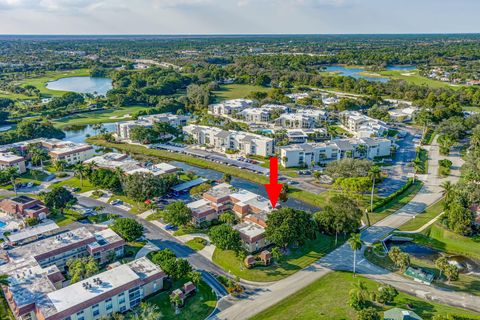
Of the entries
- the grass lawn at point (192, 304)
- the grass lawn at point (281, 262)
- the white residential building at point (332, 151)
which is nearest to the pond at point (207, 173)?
the white residential building at point (332, 151)

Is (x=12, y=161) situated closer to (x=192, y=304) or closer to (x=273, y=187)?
(x=273, y=187)

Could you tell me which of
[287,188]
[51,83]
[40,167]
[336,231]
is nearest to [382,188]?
[287,188]

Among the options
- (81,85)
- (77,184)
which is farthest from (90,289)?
(81,85)

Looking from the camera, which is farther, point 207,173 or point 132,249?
point 207,173

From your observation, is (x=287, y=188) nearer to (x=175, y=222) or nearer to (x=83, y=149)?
(x=175, y=222)

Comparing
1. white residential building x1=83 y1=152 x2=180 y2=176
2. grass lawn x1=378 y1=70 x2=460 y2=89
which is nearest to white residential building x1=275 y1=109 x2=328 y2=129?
white residential building x1=83 y1=152 x2=180 y2=176

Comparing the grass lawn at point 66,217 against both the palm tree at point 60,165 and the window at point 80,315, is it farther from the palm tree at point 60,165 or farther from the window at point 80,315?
the window at point 80,315
